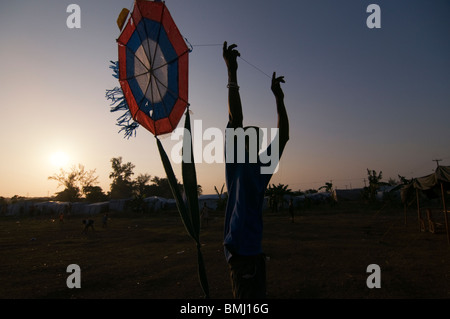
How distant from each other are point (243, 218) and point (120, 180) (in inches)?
3047

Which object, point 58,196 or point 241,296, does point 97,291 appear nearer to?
point 241,296

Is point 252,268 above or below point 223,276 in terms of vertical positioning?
above

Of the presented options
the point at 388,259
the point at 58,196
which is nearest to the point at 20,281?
the point at 388,259

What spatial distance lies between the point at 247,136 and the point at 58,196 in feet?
234

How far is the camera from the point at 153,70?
9.65 feet

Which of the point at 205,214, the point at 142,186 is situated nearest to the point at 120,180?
the point at 142,186

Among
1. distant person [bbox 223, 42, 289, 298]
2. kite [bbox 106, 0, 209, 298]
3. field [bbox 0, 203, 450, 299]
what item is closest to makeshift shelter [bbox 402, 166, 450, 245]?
field [bbox 0, 203, 450, 299]

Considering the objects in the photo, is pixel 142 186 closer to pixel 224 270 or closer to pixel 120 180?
pixel 120 180

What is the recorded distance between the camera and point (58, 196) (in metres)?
59.6

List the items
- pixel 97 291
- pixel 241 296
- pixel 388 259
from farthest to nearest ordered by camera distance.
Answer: pixel 388 259 < pixel 97 291 < pixel 241 296

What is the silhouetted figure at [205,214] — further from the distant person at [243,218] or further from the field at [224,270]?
the distant person at [243,218]

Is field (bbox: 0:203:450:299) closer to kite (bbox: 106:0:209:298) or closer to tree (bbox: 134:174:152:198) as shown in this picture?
kite (bbox: 106:0:209:298)

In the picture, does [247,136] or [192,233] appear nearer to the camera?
[247,136]
